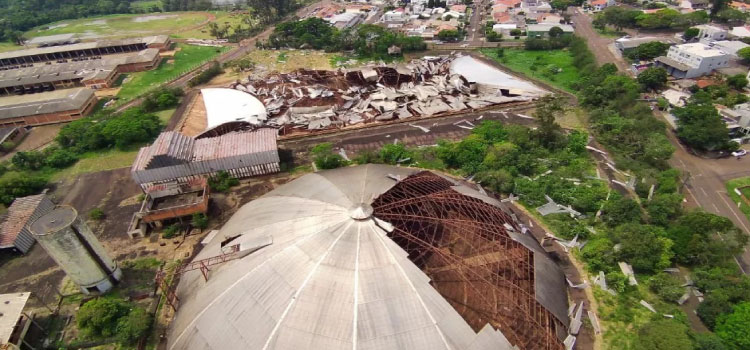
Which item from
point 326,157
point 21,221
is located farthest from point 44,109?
point 326,157

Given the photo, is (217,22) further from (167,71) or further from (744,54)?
(744,54)

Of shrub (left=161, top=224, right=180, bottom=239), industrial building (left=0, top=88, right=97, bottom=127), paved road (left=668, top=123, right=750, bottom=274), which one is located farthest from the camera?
industrial building (left=0, top=88, right=97, bottom=127)

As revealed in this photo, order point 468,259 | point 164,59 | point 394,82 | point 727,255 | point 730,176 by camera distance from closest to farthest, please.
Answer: point 468,259 < point 727,255 < point 730,176 < point 394,82 < point 164,59

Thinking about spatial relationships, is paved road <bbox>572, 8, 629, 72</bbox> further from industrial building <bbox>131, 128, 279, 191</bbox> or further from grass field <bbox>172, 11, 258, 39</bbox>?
grass field <bbox>172, 11, 258, 39</bbox>

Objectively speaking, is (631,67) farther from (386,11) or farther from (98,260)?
(98,260)

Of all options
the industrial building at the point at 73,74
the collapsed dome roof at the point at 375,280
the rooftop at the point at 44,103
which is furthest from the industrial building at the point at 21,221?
the industrial building at the point at 73,74

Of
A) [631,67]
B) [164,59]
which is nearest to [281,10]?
[164,59]

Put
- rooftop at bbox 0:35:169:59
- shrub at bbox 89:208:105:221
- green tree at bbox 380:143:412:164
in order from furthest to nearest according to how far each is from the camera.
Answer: rooftop at bbox 0:35:169:59
green tree at bbox 380:143:412:164
shrub at bbox 89:208:105:221

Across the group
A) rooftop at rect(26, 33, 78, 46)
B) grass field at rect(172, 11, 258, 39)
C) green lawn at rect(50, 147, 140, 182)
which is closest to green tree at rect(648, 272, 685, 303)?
green lawn at rect(50, 147, 140, 182)
